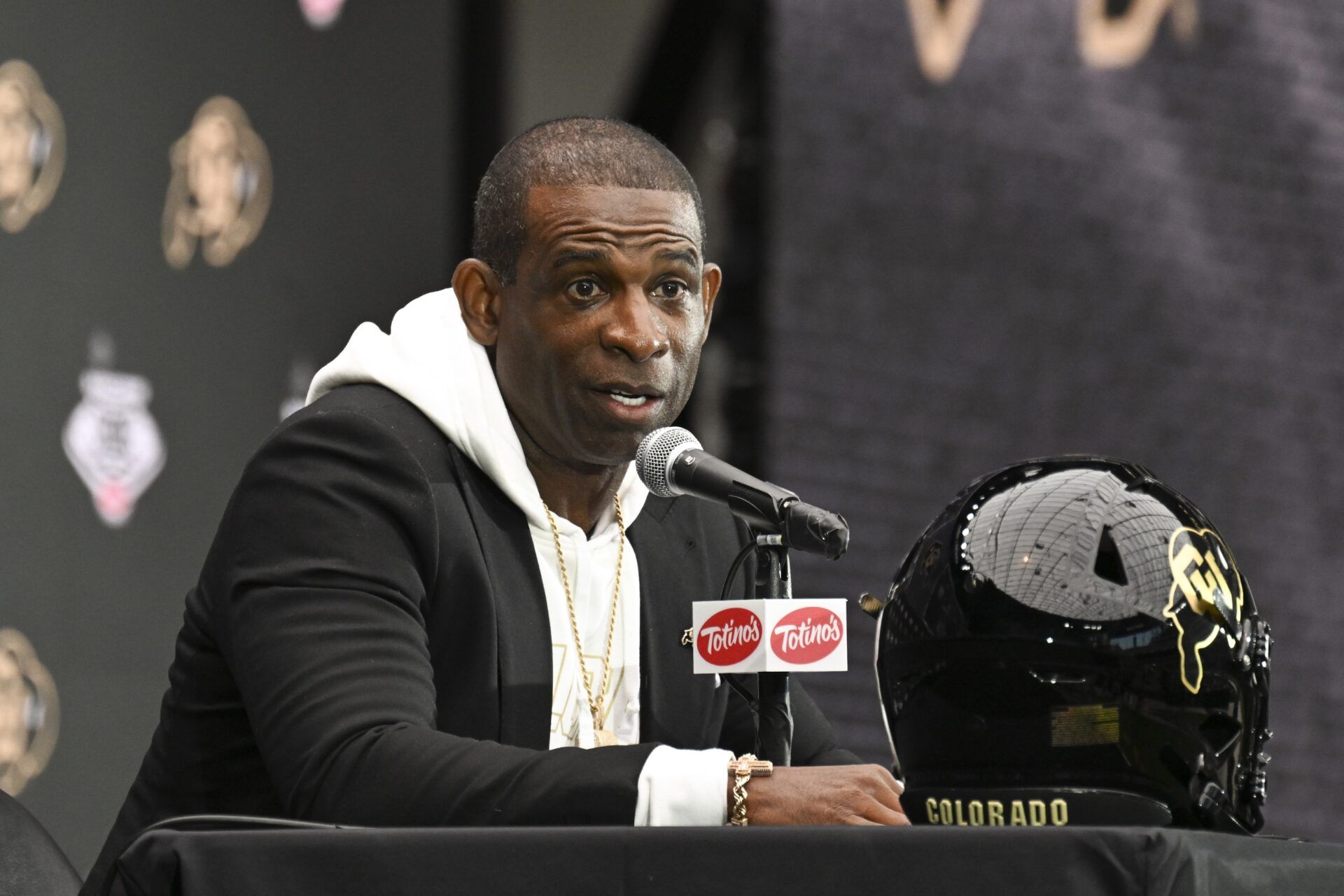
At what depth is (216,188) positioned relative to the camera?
144 inches

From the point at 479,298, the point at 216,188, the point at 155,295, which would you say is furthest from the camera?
the point at 216,188

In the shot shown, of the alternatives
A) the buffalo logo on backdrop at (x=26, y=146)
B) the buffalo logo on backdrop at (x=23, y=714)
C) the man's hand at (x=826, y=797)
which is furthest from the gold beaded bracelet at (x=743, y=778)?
the buffalo logo on backdrop at (x=26, y=146)

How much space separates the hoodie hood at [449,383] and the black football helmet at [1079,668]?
697 mm

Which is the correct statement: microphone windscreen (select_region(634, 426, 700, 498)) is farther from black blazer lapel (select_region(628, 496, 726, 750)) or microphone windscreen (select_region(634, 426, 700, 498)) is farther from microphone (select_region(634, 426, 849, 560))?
black blazer lapel (select_region(628, 496, 726, 750))

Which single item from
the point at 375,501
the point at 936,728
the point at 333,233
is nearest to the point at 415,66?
the point at 333,233

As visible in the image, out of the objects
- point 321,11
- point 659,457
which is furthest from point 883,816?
point 321,11

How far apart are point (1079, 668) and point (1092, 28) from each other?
3.69 m

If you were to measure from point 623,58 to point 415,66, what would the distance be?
867 millimetres

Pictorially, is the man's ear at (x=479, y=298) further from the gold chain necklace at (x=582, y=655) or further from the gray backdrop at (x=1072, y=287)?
the gray backdrop at (x=1072, y=287)

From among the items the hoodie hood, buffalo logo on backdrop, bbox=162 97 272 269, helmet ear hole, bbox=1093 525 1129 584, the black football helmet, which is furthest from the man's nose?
buffalo logo on backdrop, bbox=162 97 272 269

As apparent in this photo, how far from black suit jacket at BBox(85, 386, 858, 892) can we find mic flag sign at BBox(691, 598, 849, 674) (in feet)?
0.42

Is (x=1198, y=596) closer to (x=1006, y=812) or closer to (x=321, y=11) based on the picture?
(x=1006, y=812)

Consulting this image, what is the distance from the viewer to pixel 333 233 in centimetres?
392

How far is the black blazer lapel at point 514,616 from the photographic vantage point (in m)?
2.05
